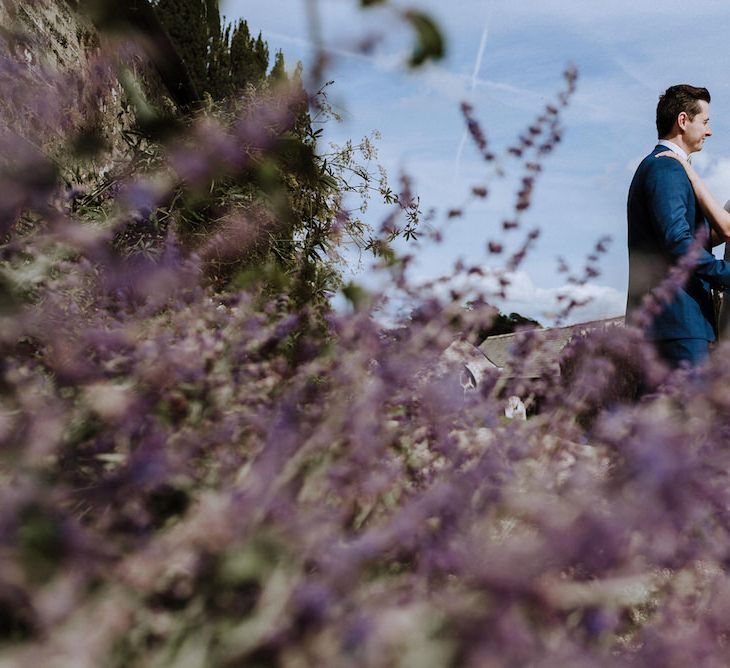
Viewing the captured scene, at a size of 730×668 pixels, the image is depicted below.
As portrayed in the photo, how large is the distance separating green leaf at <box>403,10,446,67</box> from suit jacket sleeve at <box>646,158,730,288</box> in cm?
255

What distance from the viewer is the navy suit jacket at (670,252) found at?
3.21 metres

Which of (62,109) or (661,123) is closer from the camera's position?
(661,123)

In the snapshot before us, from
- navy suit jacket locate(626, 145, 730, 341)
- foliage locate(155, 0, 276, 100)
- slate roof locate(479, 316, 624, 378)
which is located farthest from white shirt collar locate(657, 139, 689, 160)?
foliage locate(155, 0, 276, 100)

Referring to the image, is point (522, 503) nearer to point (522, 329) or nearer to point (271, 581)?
point (271, 581)

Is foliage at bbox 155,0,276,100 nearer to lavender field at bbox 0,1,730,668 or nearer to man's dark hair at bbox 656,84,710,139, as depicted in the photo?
man's dark hair at bbox 656,84,710,139

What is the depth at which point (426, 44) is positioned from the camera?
33.4 inches

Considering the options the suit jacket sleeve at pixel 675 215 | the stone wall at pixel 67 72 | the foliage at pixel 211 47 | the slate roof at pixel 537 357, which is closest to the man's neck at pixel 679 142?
the suit jacket sleeve at pixel 675 215

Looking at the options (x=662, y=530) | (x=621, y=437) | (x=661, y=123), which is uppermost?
(x=662, y=530)

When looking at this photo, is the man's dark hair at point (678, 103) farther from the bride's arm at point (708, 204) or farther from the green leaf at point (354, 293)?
the green leaf at point (354, 293)

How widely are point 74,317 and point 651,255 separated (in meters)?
2.70

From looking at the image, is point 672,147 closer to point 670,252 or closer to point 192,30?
point 670,252

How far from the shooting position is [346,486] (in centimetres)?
120

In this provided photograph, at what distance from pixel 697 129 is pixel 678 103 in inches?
6.6

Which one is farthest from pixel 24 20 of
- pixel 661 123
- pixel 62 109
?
pixel 661 123
